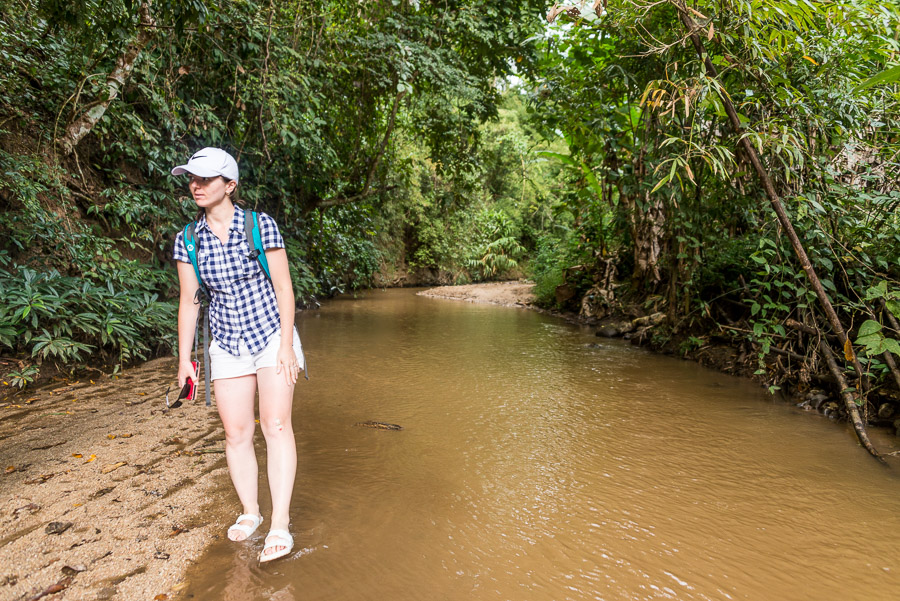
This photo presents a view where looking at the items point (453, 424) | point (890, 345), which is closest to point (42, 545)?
point (453, 424)

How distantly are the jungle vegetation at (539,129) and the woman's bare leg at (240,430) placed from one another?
9.83 ft

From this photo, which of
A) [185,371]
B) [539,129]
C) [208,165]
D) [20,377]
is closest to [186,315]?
[185,371]

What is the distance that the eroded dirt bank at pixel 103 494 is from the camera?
217 centimetres

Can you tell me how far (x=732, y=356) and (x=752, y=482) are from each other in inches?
130

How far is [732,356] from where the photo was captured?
20.0 ft

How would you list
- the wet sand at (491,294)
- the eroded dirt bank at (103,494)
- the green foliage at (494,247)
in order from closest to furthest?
1. the eroded dirt bank at (103,494)
2. the wet sand at (491,294)
3. the green foliage at (494,247)

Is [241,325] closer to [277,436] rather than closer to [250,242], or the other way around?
[250,242]

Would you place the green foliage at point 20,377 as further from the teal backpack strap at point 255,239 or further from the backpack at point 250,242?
the teal backpack strap at point 255,239

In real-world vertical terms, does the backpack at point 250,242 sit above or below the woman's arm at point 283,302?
above

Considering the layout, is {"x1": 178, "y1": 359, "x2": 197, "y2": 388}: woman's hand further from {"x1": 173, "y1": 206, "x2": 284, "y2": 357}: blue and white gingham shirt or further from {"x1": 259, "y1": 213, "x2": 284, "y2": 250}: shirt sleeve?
{"x1": 259, "y1": 213, "x2": 284, "y2": 250}: shirt sleeve

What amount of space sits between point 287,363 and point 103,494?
1545 mm

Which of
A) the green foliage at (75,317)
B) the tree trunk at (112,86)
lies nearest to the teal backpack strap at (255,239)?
the green foliage at (75,317)

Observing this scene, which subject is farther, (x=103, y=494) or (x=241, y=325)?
(x=103, y=494)

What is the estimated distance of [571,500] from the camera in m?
2.97
